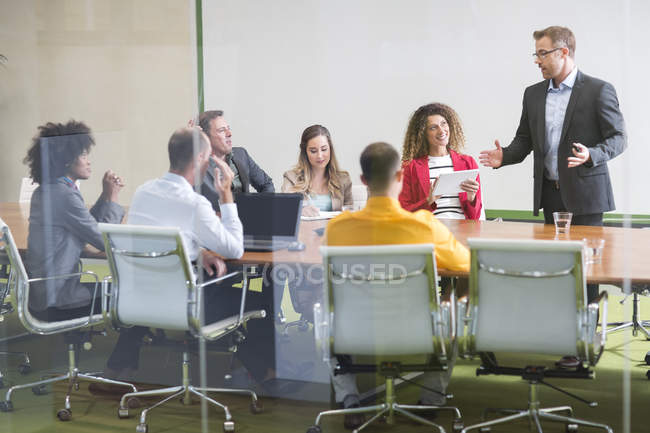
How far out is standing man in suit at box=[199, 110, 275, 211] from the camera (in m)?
3.47

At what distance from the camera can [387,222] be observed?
3293mm

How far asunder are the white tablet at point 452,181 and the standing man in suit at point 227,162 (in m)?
0.70

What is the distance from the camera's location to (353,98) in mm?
3330

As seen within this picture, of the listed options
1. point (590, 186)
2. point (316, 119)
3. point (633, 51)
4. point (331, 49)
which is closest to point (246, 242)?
point (316, 119)

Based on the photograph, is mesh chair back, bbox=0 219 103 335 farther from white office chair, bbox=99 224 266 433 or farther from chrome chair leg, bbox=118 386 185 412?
chrome chair leg, bbox=118 386 185 412

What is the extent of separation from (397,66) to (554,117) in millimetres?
684

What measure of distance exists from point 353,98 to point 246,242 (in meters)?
0.79

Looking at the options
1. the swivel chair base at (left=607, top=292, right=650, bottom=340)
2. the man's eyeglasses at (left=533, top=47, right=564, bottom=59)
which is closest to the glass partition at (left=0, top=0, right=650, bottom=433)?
the man's eyeglasses at (left=533, top=47, right=564, bottom=59)

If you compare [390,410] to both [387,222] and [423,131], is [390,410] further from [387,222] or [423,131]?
[423,131]

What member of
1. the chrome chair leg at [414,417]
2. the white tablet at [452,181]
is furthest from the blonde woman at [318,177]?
the chrome chair leg at [414,417]

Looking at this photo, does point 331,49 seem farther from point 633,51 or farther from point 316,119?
point 633,51

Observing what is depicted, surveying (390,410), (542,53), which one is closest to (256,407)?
(390,410)

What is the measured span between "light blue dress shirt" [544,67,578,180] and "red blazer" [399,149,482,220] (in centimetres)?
32

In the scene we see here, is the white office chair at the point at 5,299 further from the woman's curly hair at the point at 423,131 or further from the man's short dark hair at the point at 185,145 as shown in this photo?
the woman's curly hair at the point at 423,131
